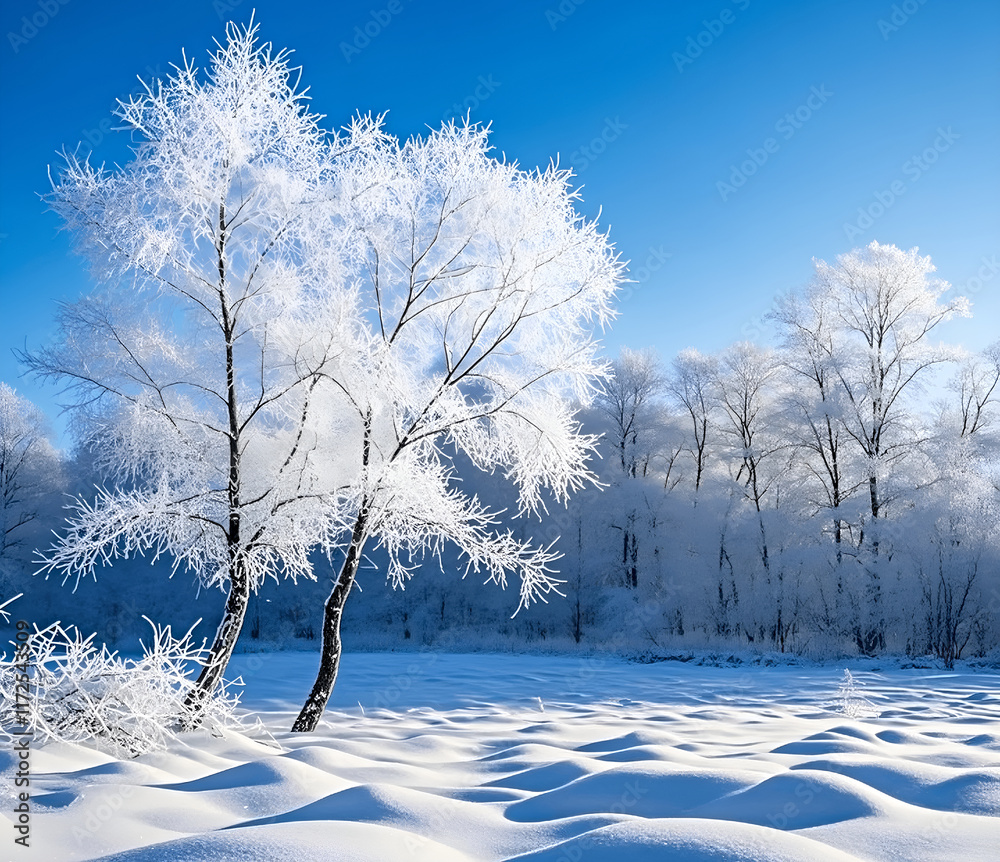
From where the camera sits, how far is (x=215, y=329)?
602 cm

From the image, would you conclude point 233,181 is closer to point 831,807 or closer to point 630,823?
point 630,823

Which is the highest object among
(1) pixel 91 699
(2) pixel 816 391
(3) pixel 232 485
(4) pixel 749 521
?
(2) pixel 816 391

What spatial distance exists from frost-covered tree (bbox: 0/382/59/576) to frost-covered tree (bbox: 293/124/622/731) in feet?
77.3

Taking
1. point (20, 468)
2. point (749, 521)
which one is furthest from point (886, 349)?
point (20, 468)

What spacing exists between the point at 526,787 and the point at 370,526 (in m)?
2.94

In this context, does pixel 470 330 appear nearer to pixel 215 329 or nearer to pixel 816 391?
pixel 215 329

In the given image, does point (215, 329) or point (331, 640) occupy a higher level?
point (215, 329)

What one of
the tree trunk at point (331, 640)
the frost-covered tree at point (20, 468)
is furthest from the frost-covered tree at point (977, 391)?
the frost-covered tree at point (20, 468)

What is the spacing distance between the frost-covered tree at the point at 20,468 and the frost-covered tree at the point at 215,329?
22.3m

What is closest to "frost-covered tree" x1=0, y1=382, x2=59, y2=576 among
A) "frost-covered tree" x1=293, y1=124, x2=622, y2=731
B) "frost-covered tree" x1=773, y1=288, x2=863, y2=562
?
"frost-covered tree" x1=293, y1=124, x2=622, y2=731

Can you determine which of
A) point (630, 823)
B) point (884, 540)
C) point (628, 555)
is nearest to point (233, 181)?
point (630, 823)

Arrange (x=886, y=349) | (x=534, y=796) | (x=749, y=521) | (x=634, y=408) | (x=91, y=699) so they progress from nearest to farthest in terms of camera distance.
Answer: (x=534, y=796)
(x=91, y=699)
(x=886, y=349)
(x=749, y=521)
(x=634, y=408)

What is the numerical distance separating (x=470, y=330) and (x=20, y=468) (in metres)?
25.5

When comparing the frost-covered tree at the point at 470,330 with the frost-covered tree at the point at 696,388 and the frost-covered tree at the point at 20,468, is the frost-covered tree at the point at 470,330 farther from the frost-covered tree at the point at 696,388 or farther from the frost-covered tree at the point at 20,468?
the frost-covered tree at the point at 20,468
